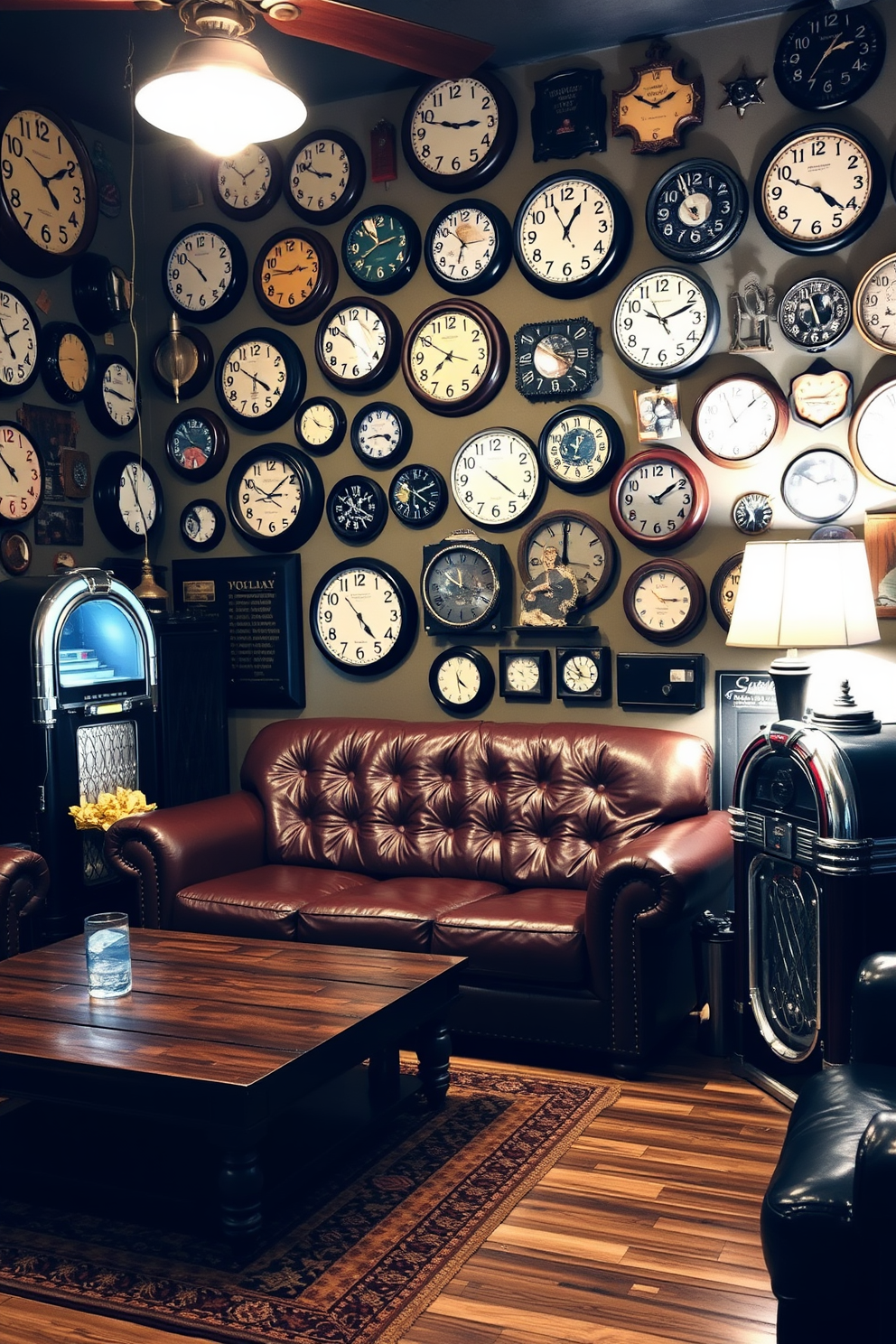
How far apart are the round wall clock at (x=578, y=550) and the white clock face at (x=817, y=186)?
1.17 meters

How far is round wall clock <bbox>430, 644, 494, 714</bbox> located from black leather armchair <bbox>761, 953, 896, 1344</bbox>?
2.60 metres

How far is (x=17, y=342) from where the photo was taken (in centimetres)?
452

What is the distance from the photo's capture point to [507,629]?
4.61m

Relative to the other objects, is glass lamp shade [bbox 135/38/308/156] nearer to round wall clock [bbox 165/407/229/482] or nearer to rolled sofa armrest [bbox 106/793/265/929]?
rolled sofa armrest [bbox 106/793/265/929]

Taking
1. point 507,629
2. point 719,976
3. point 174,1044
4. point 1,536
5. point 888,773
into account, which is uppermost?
point 1,536

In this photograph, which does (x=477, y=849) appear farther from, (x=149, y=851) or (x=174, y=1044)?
(x=174, y=1044)

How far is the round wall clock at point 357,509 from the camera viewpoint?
4812 mm

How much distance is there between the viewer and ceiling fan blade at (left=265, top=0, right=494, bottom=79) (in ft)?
8.22

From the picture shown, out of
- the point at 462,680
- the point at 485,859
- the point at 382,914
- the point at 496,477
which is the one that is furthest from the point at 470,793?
the point at 496,477

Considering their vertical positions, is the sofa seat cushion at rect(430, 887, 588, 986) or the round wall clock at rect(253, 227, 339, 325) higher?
the round wall clock at rect(253, 227, 339, 325)

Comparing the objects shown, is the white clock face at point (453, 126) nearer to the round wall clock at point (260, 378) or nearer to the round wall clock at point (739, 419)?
the round wall clock at point (260, 378)

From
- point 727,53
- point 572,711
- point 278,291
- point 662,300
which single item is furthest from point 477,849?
point 727,53

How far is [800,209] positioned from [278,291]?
2.03 metres

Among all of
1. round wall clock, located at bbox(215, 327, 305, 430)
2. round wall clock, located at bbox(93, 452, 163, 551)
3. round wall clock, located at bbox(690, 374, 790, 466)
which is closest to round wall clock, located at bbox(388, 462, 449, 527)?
round wall clock, located at bbox(215, 327, 305, 430)
